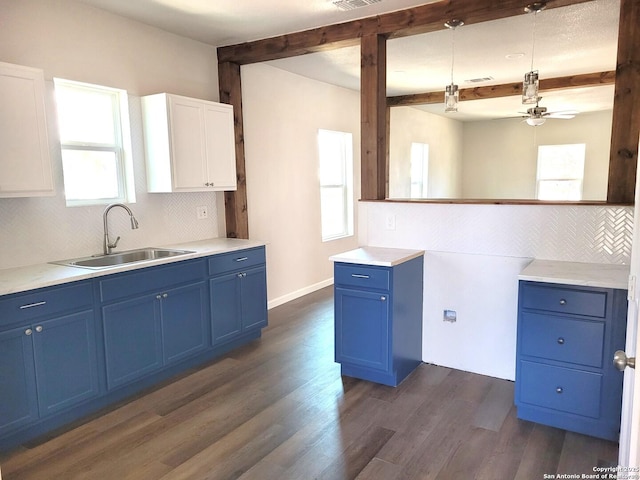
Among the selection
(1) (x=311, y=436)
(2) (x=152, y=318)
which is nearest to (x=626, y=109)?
(1) (x=311, y=436)

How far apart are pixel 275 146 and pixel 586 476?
3970 millimetres

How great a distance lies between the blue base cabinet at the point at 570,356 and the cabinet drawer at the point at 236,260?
2164 millimetres

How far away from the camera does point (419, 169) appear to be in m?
8.29

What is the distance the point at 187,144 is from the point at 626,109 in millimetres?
3024

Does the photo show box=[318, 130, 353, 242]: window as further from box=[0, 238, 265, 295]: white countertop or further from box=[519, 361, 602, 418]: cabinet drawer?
box=[519, 361, 602, 418]: cabinet drawer

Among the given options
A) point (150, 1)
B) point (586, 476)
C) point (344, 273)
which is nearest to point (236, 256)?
point (344, 273)

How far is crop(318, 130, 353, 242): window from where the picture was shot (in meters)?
6.01

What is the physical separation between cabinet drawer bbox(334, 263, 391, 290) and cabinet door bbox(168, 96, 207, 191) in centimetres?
142

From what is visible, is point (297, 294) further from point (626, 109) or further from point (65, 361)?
point (626, 109)

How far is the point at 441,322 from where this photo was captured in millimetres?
3363

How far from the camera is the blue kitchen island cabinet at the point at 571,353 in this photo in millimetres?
2338

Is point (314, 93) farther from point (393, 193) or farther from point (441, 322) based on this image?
point (441, 322)

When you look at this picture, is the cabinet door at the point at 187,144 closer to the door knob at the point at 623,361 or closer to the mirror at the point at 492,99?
the mirror at the point at 492,99

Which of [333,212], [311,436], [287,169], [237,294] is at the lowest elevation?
[311,436]
